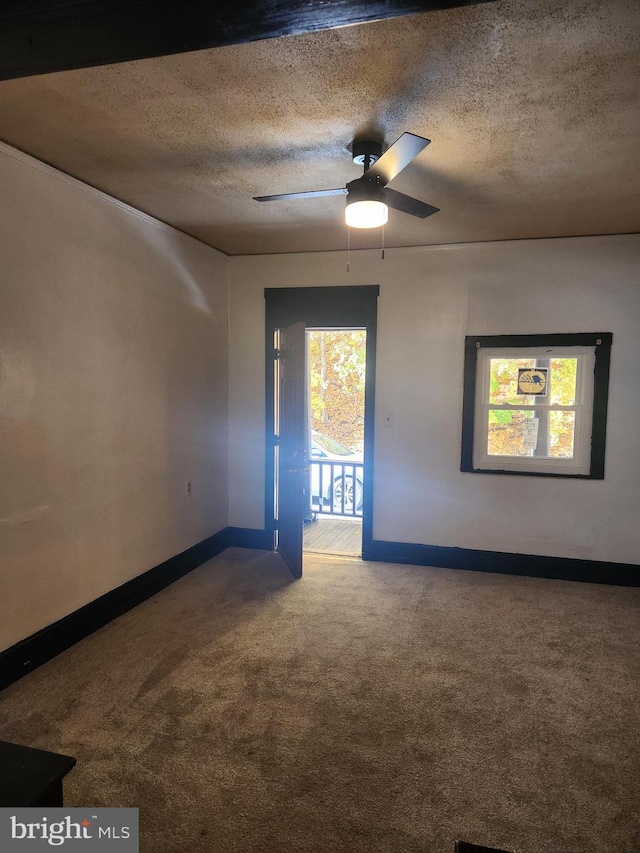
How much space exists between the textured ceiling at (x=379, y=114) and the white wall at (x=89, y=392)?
1.10ft

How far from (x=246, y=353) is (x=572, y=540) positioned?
10.7ft

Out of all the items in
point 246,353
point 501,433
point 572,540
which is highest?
point 246,353

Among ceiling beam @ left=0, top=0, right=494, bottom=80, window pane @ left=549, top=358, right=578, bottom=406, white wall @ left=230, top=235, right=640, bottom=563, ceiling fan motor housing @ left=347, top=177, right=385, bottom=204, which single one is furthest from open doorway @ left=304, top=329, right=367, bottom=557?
ceiling beam @ left=0, top=0, right=494, bottom=80

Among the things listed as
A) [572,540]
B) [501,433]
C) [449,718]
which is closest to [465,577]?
[572,540]

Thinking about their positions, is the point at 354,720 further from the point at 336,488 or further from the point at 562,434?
the point at 336,488

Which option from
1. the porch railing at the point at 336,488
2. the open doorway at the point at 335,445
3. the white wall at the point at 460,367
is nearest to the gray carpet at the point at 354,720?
the white wall at the point at 460,367

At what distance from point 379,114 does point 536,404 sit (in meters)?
2.82

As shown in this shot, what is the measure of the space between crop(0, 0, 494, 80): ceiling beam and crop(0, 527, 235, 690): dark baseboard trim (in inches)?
105

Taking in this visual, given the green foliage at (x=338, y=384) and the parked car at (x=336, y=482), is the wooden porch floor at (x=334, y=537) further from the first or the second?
the green foliage at (x=338, y=384)

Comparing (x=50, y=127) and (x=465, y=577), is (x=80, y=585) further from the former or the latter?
(x=465, y=577)

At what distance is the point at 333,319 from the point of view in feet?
15.5

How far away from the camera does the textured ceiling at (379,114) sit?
69.2 inches

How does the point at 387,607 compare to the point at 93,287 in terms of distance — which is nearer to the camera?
the point at 93,287

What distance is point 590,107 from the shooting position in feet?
7.05
